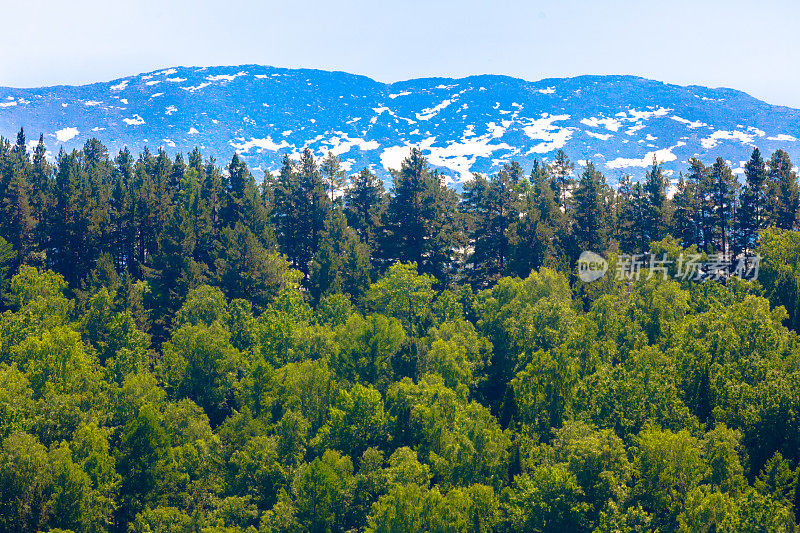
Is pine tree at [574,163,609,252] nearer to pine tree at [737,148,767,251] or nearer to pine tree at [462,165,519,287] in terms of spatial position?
pine tree at [462,165,519,287]

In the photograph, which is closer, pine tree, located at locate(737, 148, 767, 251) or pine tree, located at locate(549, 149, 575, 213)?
pine tree, located at locate(737, 148, 767, 251)

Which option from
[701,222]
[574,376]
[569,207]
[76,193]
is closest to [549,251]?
[569,207]

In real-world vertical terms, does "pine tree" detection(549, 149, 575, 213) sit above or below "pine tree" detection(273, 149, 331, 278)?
above

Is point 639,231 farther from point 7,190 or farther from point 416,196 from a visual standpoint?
point 7,190

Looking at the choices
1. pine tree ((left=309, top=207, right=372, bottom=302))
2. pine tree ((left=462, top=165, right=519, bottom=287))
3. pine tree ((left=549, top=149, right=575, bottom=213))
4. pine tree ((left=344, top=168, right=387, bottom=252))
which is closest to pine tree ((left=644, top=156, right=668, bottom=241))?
pine tree ((left=549, top=149, right=575, bottom=213))

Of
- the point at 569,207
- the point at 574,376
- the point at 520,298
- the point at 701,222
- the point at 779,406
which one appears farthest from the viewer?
the point at 569,207

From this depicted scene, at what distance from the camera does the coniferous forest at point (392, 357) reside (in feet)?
124

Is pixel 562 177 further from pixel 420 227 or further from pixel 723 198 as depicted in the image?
pixel 420 227

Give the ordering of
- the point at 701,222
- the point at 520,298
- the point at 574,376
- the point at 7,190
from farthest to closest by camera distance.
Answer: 1. the point at 7,190
2. the point at 701,222
3. the point at 520,298
4. the point at 574,376

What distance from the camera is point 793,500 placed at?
34.3 meters

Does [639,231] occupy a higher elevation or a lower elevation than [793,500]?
higher

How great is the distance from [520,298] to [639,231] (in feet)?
63.0

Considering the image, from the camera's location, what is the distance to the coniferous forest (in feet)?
124

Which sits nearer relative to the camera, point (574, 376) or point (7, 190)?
point (574, 376)
